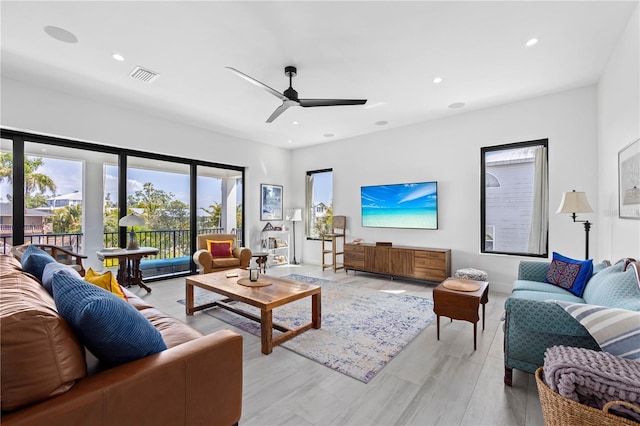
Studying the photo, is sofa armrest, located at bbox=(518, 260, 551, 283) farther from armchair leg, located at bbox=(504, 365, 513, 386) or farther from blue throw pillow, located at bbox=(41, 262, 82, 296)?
blue throw pillow, located at bbox=(41, 262, 82, 296)

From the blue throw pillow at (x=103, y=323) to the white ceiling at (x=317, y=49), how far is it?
226cm

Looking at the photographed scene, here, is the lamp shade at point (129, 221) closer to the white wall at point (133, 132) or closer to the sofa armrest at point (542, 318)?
the white wall at point (133, 132)

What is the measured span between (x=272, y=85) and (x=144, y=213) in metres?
3.31

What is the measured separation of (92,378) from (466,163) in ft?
16.9

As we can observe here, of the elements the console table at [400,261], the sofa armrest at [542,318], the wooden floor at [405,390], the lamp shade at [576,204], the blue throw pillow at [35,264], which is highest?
the lamp shade at [576,204]

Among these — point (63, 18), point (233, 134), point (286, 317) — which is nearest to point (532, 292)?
point (286, 317)

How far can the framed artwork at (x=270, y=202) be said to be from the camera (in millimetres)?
6660

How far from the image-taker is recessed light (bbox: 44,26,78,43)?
2.60 m


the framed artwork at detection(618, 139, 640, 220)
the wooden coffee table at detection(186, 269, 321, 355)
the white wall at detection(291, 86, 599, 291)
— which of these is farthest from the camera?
the white wall at detection(291, 86, 599, 291)

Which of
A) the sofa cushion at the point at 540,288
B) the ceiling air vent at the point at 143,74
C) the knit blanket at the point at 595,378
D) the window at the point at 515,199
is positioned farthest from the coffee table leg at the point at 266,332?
the window at the point at 515,199

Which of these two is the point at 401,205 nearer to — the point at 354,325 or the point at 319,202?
the point at 319,202

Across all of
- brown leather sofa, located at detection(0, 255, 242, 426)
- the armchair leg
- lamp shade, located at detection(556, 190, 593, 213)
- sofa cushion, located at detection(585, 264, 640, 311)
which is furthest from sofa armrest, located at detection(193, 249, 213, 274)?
lamp shade, located at detection(556, 190, 593, 213)

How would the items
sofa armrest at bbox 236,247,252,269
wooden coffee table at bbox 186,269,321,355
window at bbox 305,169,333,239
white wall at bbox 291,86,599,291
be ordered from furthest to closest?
1. window at bbox 305,169,333,239
2. sofa armrest at bbox 236,247,252,269
3. white wall at bbox 291,86,599,291
4. wooden coffee table at bbox 186,269,321,355

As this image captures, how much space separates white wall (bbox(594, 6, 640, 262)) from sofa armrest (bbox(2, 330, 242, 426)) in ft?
10.8
